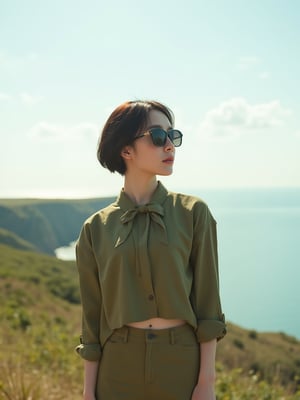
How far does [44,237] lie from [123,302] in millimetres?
104463

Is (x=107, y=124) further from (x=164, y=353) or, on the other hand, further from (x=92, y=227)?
(x=164, y=353)

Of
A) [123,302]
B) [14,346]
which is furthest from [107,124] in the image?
[14,346]

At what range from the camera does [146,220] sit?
2354mm

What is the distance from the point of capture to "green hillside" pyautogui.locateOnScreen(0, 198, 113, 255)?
100 meters

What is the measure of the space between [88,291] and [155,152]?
2.64 ft

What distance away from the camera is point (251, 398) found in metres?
5.95

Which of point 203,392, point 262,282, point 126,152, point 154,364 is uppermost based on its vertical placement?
point 126,152

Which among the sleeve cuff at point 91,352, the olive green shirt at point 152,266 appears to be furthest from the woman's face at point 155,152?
the sleeve cuff at point 91,352

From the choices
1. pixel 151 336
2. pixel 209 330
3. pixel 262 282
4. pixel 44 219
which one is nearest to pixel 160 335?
pixel 151 336

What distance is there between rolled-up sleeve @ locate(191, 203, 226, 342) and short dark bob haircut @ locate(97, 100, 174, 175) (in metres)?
0.49

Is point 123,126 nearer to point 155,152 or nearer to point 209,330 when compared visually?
point 155,152

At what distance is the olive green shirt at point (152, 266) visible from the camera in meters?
2.25

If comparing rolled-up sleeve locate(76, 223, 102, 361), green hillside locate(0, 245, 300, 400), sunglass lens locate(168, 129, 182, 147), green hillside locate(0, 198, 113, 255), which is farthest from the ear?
green hillside locate(0, 198, 113, 255)

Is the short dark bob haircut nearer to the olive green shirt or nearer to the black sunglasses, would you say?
the black sunglasses
